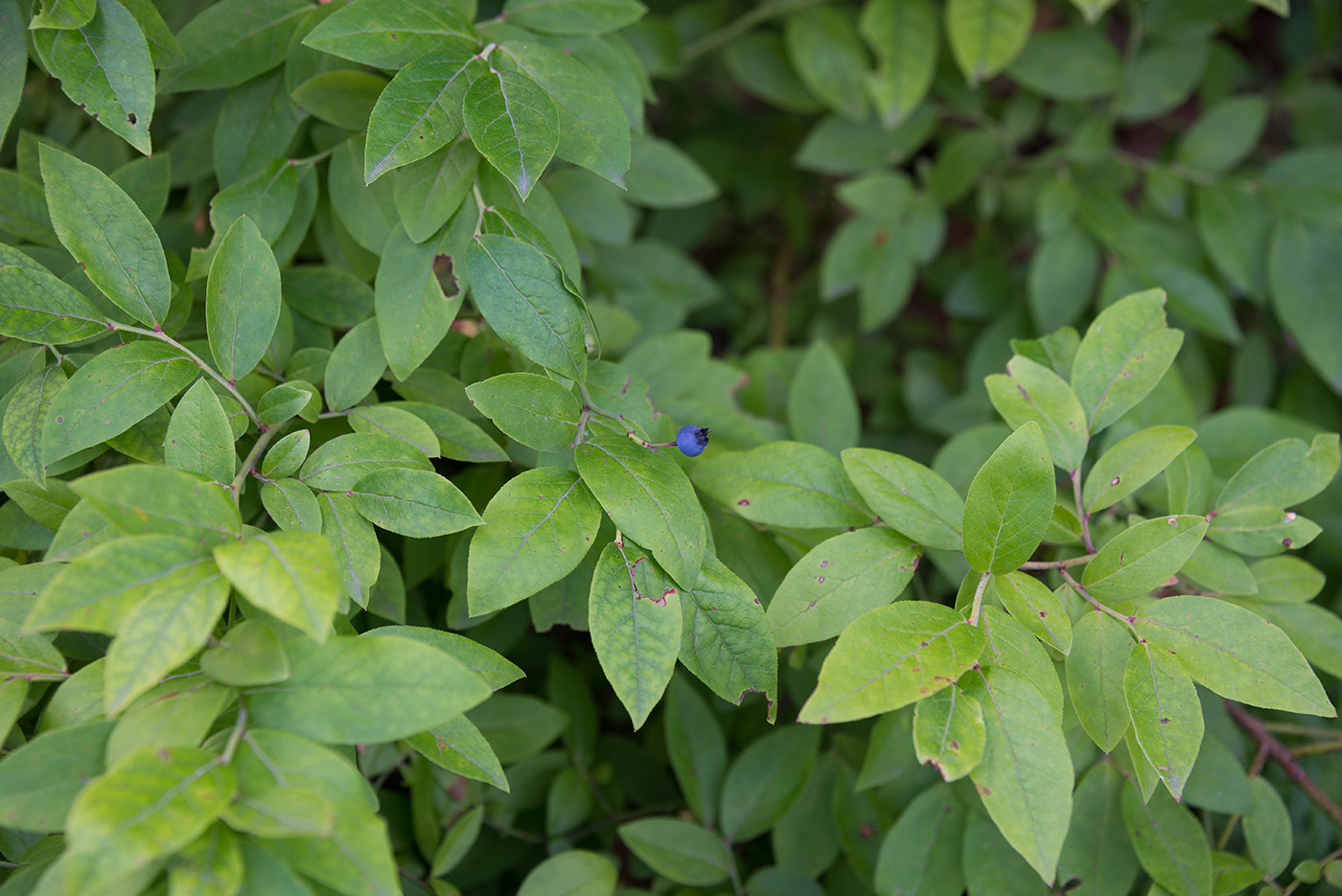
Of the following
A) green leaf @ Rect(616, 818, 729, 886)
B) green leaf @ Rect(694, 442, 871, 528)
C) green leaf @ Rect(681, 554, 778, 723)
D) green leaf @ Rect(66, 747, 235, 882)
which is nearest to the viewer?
green leaf @ Rect(66, 747, 235, 882)

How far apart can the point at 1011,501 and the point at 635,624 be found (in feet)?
1.29

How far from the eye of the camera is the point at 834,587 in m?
0.95

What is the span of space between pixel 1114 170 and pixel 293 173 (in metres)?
1.64

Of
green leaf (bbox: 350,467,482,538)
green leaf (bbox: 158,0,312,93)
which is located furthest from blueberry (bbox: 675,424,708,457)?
green leaf (bbox: 158,0,312,93)

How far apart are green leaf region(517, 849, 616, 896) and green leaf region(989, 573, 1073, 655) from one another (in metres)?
0.63

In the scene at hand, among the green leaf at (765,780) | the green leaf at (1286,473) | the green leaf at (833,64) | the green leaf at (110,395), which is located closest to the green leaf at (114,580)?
the green leaf at (110,395)

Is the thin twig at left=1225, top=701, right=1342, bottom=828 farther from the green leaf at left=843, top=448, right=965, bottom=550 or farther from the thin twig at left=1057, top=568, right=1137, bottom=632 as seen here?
the green leaf at left=843, top=448, right=965, bottom=550

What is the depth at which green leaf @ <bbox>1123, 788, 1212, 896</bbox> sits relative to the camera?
109cm

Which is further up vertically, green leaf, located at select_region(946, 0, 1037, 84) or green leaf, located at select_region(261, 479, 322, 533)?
green leaf, located at select_region(946, 0, 1037, 84)

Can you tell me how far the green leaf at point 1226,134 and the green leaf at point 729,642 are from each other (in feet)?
5.28

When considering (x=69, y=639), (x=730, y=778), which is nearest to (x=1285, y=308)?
(x=730, y=778)

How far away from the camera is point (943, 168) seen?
6.20ft

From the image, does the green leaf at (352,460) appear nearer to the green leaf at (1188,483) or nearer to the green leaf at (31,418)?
the green leaf at (31,418)

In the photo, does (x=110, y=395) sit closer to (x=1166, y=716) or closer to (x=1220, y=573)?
(x=1166, y=716)
